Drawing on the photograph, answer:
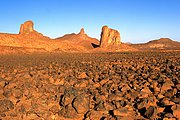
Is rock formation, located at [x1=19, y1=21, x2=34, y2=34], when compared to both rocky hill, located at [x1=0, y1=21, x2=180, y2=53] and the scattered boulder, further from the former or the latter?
the scattered boulder

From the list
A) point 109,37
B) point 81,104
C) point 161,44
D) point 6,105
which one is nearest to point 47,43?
point 109,37

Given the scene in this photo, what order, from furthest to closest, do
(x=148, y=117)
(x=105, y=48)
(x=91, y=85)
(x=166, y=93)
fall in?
1. (x=105, y=48)
2. (x=91, y=85)
3. (x=166, y=93)
4. (x=148, y=117)

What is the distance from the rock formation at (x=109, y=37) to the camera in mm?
83625

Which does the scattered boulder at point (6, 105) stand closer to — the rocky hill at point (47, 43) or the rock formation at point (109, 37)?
the rocky hill at point (47, 43)

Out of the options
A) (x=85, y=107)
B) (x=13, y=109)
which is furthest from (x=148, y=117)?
(x=13, y=109)

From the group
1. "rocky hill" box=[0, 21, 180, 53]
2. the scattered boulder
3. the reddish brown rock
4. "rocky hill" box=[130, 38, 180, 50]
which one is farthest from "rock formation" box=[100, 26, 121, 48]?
the scattered boulder

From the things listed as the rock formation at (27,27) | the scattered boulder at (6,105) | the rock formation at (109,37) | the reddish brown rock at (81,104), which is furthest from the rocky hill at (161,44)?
the scattered boulder at (6,105)

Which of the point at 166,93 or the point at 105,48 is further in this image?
the point at 105,48

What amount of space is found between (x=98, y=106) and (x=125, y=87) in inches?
72.1

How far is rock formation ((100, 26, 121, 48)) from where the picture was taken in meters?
83.6

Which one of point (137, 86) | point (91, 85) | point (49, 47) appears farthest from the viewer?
point (49, 47)

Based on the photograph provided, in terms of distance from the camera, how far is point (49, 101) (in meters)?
6.99

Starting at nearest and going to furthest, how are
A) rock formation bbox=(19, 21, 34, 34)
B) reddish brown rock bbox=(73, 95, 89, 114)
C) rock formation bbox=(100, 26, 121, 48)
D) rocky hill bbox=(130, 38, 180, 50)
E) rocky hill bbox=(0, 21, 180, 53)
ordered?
reddish brown rock bbox=(73, 95, 89, 114), rocky hill bbox=(0, 21, 180, 53), rock formation bbox=(100, 26, 121, 48), rock formation bbox=(19, 21, 34, 34), rocky hill bbox=(130, 38, 180, 50)

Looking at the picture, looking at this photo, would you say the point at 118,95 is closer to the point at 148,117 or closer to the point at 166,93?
the point at 166,93
